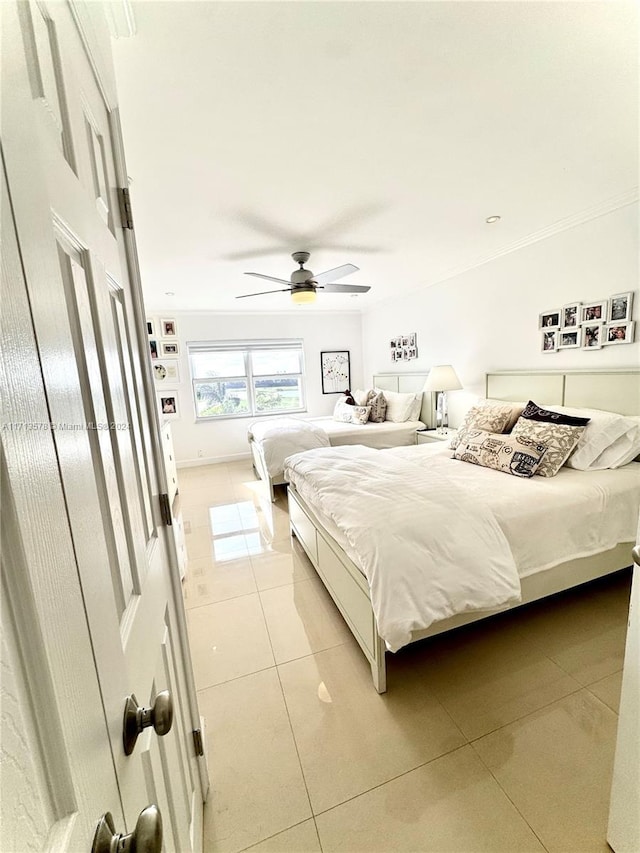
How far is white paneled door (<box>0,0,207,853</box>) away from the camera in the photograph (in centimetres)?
26

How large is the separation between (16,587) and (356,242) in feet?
10.4

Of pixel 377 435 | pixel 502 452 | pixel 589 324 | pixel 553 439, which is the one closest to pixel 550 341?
pixel 589 324

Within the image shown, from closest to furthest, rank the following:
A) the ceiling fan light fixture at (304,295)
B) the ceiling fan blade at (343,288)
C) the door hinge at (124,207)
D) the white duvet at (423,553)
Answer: the door hinge at (124,207) < the white duvet at (423,553) < the ceiling fan light fixture at (304,295) < the ceiling fan blade at (343,288)

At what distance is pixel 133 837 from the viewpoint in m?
0.40

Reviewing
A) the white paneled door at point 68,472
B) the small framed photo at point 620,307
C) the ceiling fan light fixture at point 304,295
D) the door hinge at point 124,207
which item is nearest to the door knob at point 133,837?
the white paneled door at point 68,472

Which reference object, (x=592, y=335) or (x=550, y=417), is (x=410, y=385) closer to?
(x=592, y=335)

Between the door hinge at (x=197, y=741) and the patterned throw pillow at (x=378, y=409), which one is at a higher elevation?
the patterned throw pillow at (x=378, y=409)

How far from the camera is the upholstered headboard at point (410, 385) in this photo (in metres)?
4.44

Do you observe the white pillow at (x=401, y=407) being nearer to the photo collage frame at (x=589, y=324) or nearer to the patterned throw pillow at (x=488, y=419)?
the patterned throw pillow at (x=488, y=419)

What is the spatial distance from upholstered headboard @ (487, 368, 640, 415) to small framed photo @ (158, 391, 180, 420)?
4.17 m

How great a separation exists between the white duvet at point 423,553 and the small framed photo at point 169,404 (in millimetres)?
4005

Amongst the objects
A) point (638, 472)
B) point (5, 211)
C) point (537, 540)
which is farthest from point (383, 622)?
point (638, 472)

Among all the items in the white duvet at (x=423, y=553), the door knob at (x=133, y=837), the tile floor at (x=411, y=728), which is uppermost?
the door knob at (x=133, y=837)

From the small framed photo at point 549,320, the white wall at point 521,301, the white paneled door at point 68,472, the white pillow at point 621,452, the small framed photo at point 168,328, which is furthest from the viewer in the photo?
the small framed photo at point 168,328
